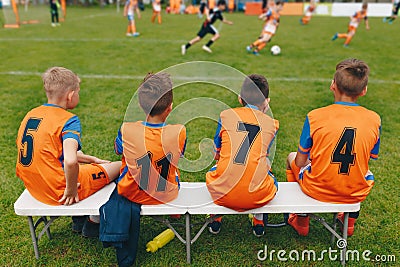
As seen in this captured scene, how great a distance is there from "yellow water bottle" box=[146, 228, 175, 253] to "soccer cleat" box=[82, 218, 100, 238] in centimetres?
47

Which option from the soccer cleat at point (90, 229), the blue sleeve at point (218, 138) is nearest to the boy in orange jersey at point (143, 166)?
the blue sleeve at point (218, 138)

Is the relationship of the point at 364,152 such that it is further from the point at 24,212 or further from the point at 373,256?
the point at 24,212

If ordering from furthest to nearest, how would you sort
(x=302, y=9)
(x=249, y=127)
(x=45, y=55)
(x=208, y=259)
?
(x=302, y=9)
(x=45, y=55)
(x=208, y=259)
(x=249, y=127)

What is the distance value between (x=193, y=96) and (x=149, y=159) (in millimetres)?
4483

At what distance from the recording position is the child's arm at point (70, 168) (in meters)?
2.59

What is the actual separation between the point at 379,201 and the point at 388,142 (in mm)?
1647

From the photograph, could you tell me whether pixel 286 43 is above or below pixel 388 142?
above

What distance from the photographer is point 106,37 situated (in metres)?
14.2

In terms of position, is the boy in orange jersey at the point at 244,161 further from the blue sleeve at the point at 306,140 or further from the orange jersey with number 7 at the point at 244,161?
the blue sleeve at the point at 306,140

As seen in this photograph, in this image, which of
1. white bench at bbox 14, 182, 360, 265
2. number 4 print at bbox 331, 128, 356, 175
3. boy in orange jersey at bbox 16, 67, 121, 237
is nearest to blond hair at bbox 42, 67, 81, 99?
boy in orange jersey at bbox 16, 67, 121, 237

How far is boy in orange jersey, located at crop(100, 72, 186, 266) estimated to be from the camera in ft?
8.88

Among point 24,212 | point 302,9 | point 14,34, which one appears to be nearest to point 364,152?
point 24,212

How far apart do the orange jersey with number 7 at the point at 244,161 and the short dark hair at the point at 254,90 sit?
12cm

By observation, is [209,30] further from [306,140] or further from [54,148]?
[54,148]
